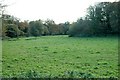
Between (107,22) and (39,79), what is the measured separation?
38.6 m

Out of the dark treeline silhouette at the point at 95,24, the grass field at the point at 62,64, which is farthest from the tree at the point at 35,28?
the grass field at the point at 62,64

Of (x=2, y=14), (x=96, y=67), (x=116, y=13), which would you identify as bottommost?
(x=96, y=67)

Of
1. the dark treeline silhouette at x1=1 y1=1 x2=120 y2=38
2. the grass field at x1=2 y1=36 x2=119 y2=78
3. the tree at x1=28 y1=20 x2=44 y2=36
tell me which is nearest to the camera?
the grass field at x1=2 y1=36 x2=119 y2=78

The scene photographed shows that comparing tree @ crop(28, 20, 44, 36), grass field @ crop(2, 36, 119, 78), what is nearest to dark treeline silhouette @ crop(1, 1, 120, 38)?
tree @ crop(28, 20, 44, 36)

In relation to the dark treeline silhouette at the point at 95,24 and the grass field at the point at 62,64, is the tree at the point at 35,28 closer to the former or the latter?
the dark treeline silhouette at the point at 95,24

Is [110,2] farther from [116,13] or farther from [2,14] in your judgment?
[2,14]

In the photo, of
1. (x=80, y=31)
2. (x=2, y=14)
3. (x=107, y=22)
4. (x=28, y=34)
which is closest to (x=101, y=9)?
(x=107, y=22)

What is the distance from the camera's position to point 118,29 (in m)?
37.6

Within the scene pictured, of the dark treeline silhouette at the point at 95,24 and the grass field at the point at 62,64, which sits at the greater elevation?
the dark treeline silhouette at the point at 95,24

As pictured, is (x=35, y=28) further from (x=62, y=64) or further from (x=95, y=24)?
(x=62, y=64)

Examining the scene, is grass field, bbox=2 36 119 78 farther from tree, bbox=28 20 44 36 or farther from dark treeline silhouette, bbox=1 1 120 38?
tree, bbox=28 20 44 36

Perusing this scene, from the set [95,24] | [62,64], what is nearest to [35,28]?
[95,24]

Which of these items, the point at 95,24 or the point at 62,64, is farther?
the point at 95,24

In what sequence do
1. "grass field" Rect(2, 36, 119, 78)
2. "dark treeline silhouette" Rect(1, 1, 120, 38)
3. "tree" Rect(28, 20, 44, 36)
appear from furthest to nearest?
1. "tree" Rect(28, 20, 44, 36)
2. "dark treeline silhouette" Rect(1, 1, 120, 38)
3. "grass field" Rect(2, 36, 119, 78)
